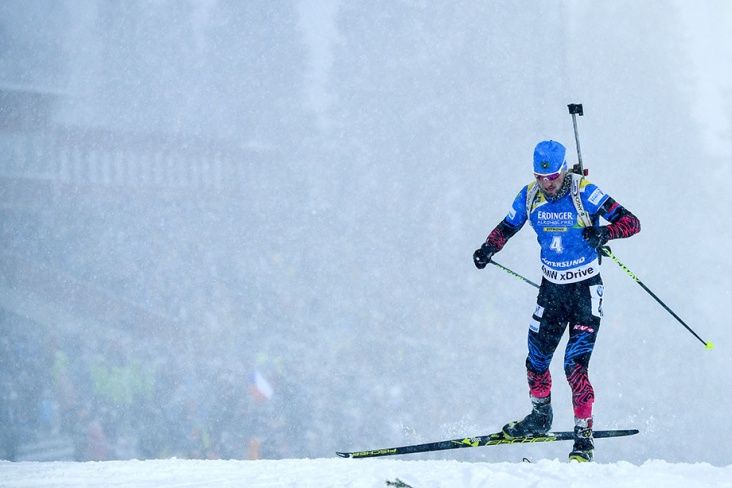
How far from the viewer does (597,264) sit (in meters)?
5.90

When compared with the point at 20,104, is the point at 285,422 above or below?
below

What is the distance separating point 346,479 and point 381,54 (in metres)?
63.8

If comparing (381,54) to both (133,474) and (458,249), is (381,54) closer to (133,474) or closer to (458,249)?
(458,249)

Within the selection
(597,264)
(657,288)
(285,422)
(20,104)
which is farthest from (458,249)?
(597,264)

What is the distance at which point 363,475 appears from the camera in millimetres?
4613

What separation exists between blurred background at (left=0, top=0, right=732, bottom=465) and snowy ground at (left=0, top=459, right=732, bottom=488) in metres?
20.8

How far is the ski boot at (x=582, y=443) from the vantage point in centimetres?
552

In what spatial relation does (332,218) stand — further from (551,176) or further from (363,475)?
(363,475)

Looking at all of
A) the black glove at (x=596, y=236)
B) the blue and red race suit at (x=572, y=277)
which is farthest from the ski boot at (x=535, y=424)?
the black glove at (x=596, y=236)

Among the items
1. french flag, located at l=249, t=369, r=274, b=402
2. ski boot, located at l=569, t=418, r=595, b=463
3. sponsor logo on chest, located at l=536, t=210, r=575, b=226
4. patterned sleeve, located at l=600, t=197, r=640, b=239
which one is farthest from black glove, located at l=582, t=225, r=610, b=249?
french flag, located at l=249, t=369, r=274, b=402

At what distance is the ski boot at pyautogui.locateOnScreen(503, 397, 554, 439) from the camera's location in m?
6.12

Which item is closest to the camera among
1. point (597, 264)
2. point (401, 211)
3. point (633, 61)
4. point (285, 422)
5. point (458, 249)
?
point (597, 264)

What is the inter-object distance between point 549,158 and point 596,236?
694 mm

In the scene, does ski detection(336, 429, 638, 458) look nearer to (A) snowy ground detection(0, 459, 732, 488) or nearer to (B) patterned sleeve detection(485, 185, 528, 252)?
(A) snowy ground detection(0, 459, 732, 488)
